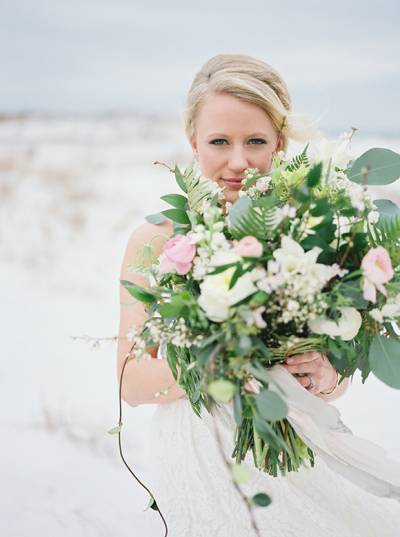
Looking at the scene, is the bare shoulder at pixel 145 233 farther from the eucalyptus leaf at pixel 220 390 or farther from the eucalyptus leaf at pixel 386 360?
the eucalyptus leaf at pixel 220 390

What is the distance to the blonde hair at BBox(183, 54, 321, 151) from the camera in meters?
1.76

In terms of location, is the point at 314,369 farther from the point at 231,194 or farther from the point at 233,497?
the point at 231,194

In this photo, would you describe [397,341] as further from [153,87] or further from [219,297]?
[153,87]

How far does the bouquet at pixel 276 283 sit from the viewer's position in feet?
3.25

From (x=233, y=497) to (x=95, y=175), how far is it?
600 centimetres

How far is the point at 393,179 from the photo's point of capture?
4.23 feet

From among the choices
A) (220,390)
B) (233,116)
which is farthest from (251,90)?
(220,390)

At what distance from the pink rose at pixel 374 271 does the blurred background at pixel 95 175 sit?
3.13 ft

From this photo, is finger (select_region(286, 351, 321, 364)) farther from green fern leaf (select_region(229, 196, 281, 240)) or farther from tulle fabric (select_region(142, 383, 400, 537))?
tulle fabric (select_region(142, 383, 400, 537))

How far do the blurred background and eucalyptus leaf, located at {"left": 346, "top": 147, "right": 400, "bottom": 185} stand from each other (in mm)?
609

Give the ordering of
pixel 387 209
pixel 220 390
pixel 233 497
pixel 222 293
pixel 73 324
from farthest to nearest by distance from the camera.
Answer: pixel 73 324 → pixel 233 497 → pixel 387 209 → pixel 222 293 → pixel 220 390

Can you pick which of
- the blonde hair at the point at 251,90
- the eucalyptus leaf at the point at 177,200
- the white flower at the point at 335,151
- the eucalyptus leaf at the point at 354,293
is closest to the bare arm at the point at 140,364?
the eucalyptus leaf at the point at 177,200

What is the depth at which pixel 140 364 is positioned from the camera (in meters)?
1.69

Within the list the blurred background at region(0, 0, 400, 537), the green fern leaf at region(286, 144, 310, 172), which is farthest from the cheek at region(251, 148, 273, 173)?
the green fern leaf at region(286, 144, 310, 172)
